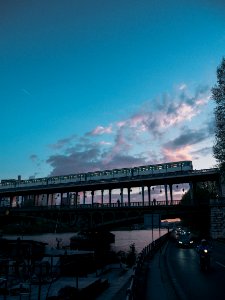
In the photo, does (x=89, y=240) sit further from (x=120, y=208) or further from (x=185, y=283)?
(x=185, y=283)

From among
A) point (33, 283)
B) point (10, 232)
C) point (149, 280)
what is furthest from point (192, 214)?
point (10, 232)

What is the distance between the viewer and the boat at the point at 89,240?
2936 inches

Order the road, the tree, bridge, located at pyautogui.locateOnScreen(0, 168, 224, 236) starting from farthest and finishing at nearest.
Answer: bridge, located at pyautogui.locateOnScreen(0, 168, 224, 236)
the tree
the road

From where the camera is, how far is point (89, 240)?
76375 mm

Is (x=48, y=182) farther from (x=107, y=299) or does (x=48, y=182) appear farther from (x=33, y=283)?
(x=107, y=299)

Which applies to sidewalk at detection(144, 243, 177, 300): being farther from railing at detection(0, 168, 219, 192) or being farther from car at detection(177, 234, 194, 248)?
railing at detection(0, 168, 219, 192)

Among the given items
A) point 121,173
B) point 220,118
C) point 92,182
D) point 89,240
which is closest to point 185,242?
point 220,118

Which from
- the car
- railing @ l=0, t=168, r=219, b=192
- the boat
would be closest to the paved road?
the car

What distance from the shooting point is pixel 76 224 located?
7312 cm

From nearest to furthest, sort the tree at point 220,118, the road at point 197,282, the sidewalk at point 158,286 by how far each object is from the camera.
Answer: the sidewalk at point 158,286 < the road at point 197,282 < the tree at point 220,118

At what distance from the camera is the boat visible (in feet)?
245

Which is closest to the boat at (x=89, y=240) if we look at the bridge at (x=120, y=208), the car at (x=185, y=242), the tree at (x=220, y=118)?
the bridge at (x=120, y=208)

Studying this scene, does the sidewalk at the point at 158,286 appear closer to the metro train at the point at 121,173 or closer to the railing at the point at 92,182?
the railing at the point at 92,182

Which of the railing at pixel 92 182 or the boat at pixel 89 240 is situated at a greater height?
the railing at pixel 92 182
